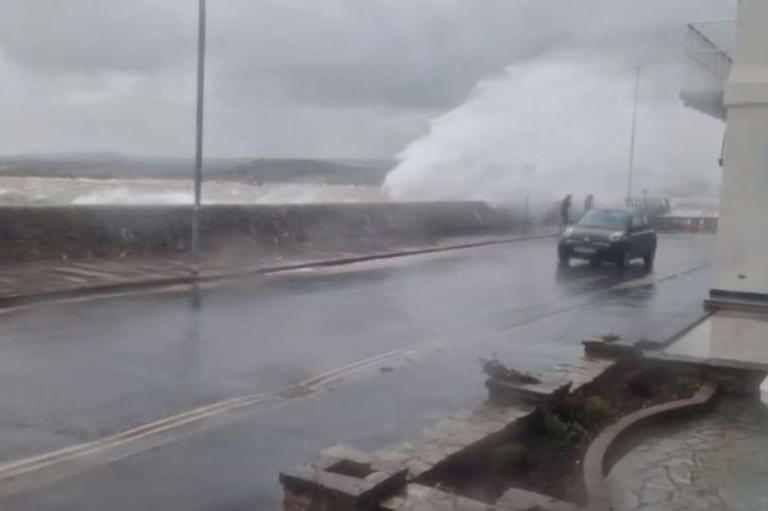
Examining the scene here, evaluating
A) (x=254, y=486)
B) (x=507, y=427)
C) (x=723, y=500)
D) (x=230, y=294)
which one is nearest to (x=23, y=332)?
(x=230, y=294)

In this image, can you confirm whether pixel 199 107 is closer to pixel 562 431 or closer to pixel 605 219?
pixel 605 219

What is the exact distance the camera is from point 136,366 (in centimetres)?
924

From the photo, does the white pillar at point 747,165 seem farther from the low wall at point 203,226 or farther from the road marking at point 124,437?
the low wall at point 203,226

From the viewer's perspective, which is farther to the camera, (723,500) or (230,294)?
(230,294)

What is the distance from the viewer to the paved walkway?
19.3 feet

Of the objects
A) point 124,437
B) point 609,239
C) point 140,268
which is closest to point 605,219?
point 609,239

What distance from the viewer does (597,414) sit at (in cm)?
730

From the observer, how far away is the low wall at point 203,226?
1773cm

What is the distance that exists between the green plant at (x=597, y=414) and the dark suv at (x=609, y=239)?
55.9ft

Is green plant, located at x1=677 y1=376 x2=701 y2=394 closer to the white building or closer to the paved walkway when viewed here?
the paved walkway

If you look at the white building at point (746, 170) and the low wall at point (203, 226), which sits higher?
the white building at point (746, 170)

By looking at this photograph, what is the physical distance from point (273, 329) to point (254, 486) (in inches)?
246

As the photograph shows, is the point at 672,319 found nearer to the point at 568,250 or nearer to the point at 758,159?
the point at 758,159

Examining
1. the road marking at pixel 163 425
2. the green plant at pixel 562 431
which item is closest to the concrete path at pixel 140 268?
the road marking at pixel 163 425
